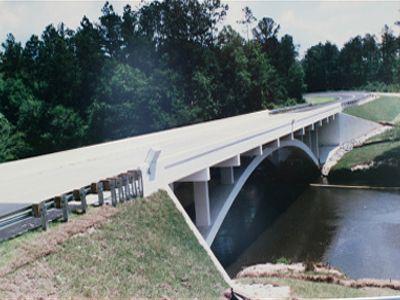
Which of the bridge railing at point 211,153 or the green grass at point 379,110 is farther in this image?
the green grass at point 379,110

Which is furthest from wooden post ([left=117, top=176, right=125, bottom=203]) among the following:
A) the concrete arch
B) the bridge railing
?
the concrete arch

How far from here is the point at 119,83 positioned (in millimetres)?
25812

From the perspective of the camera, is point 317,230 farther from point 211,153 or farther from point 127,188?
point 127,188

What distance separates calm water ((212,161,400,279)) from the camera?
1369 cm

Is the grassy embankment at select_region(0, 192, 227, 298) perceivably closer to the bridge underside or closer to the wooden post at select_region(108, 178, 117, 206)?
the wooden post at select_region(108, 178, 117, 206)

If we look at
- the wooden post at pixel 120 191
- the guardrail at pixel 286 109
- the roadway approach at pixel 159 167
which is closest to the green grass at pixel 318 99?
the guardrail at pixel 286 109

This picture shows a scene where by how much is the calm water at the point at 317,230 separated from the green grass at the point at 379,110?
9.62 m

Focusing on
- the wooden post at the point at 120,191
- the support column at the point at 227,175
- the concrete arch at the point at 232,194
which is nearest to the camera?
the wooden post at the point at 120,191

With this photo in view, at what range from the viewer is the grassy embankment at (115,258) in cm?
540

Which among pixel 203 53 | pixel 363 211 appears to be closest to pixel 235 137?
pixel 363 211

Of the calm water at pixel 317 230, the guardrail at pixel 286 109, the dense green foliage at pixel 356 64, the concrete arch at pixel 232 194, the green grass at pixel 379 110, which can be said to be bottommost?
the calm water at pixel 317 230

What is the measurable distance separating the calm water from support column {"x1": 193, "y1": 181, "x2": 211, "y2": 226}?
2267 millimetres

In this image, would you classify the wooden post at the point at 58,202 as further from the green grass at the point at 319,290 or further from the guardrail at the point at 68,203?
the green grass at the point at 319,290

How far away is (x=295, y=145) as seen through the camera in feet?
70.6
